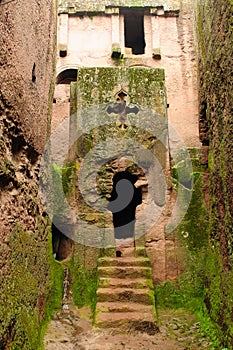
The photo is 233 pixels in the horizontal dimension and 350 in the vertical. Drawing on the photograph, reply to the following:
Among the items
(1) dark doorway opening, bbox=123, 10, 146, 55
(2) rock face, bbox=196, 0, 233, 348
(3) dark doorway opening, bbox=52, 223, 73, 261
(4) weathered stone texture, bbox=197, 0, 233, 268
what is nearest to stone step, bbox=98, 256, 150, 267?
(3) dark doorway opening, bbox=52, 223, 73, 261

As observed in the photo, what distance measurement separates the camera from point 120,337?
4824 millimetres

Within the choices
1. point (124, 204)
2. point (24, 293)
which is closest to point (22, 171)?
point (24, 293)

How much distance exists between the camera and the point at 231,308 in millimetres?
4082

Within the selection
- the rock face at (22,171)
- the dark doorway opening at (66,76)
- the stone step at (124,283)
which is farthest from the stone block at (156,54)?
the stone step at (124,283)

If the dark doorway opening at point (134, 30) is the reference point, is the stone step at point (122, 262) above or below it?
below

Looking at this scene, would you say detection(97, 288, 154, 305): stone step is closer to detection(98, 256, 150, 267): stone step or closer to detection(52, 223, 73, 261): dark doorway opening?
detection(98, 256, 150, 267): stone step

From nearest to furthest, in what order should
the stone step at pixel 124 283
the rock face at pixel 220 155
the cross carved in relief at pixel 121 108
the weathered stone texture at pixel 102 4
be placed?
the rock face at pixel 220 155
the stone step at pixel 124 283
the cross carved in relief at pixel 121 108
the weathered stone texture at pixel 102 4

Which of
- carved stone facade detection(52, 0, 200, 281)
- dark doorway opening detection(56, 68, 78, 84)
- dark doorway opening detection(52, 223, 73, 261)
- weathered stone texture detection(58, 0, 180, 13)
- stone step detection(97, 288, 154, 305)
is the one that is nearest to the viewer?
stone step detection(97, 288, 154, 305)

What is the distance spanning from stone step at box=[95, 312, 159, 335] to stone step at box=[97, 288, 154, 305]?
29 cm

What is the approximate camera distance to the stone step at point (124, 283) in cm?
577

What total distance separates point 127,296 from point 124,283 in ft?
0.83

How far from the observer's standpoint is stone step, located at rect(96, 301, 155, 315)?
5.35 meters

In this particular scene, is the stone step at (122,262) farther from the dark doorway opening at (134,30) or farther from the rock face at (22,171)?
the dark doorway opening at (134,30)

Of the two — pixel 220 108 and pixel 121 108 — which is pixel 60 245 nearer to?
pixel 121 108
